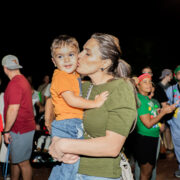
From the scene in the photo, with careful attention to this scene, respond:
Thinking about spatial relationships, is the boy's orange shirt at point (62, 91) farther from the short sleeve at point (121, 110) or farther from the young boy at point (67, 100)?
the short sleeve at point (121, 110)

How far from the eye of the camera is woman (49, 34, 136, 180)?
5.01 ft

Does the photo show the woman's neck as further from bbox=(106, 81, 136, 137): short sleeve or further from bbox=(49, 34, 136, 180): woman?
bbox=(106, 81, 136, 137): short sleeve

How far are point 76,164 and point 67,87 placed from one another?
2.06 ft

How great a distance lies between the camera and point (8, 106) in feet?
11.8

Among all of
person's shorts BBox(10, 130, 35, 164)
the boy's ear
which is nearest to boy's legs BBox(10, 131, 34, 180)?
person's shorts BBox(10, 130, 35, 164)

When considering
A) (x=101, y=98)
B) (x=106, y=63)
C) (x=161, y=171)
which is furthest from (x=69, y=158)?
(x=161, y=171)

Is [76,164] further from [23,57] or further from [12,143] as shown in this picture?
[23,57]

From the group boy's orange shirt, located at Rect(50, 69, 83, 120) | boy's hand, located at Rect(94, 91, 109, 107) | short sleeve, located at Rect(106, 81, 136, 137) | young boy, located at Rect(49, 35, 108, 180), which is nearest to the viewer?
short sleeve, located at Rect(106, 81, 136, 137)

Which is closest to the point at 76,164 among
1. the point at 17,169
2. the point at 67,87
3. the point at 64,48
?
the point at 67,87

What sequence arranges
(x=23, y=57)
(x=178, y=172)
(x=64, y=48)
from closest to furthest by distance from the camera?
(x=64, y=48) < (x=178, y=172) < (x=23, y=57)

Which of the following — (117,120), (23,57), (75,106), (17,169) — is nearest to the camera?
(117,120)

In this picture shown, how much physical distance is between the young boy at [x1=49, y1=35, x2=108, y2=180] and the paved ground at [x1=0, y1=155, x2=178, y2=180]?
3.44 meters

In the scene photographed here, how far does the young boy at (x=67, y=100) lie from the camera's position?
173 centimetres

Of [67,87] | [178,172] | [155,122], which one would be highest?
[67,87]
